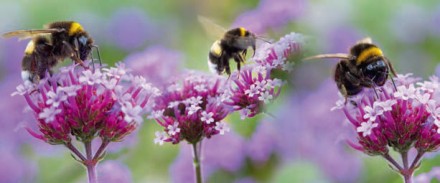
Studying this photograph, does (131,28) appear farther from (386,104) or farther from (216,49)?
(386,104)

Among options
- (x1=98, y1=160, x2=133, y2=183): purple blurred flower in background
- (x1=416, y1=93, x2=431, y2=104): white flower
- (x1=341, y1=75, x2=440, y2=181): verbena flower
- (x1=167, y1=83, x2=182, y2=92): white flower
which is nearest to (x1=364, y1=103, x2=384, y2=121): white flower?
(x1=341, y1=75, x2=440, y2=181): verbena flower

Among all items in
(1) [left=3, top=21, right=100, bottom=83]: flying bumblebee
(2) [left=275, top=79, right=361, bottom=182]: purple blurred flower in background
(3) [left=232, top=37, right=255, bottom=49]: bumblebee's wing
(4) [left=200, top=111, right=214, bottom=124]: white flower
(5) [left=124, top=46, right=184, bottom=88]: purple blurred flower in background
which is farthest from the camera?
(2) [left=275, top=79, right=361, bottom=182]: purple blurred flower in background

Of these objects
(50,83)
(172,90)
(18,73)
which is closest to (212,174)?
(172,90)

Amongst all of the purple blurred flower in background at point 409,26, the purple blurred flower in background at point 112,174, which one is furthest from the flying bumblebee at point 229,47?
the purple blurred flower in background at point 409,26

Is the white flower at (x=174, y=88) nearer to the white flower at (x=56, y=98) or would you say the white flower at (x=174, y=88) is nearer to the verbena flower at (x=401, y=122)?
the white flower at (x=56, y=98)

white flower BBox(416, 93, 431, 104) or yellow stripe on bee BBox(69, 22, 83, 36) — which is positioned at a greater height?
yellow stripe on bee BBox(69, 22, 83, 36)

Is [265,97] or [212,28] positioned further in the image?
[212,28]

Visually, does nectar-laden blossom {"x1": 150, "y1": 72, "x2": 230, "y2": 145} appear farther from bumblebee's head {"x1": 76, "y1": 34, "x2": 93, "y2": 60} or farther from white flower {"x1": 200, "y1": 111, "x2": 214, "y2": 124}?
bumblebee's head {"x1": 76, "y1": 34, "x2": 93, "y2": 60}

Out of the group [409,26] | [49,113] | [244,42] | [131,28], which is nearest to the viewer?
[49,113]

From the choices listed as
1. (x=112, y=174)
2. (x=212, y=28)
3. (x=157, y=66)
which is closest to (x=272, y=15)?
(x=157, y=66)
